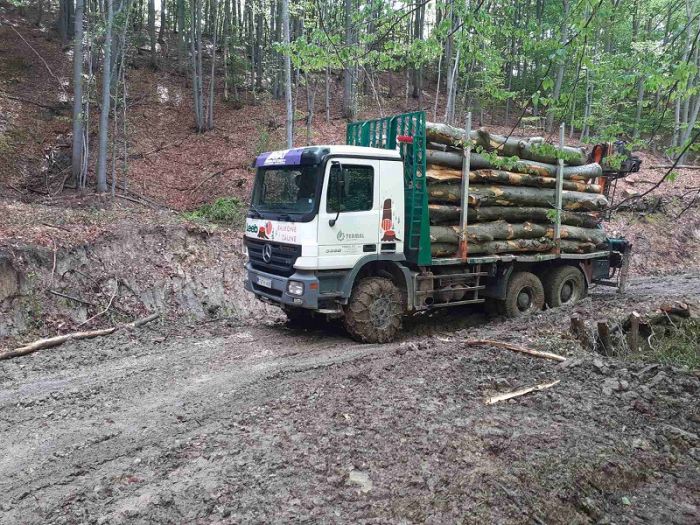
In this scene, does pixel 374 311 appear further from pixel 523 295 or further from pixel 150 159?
pixel 150 159

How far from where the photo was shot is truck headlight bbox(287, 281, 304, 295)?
686 cm

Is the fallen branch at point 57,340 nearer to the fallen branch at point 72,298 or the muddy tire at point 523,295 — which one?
the fallen branch at point 72,298

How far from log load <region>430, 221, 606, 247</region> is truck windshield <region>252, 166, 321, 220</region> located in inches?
83.0

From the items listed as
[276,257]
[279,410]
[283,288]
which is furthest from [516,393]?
[276,257]

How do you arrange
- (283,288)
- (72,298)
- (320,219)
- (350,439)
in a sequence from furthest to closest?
(72,298) < (283,288) < (320,219) < (350,439)

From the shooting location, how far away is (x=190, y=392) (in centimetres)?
554

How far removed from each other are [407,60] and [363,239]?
8.55 ft

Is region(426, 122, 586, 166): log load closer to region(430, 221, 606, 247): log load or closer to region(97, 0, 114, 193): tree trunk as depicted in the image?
region(430, 221, 606, 247): log load

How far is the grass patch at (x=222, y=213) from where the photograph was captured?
43.6 feet

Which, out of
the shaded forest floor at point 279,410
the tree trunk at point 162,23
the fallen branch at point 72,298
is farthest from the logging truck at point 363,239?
the tree trunk at point 162,23

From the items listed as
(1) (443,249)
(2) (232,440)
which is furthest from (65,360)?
(1) (443,249)

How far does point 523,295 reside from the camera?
31.3 ft

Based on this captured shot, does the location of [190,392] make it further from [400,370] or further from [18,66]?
[18,66]

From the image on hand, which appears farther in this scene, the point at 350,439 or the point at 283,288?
the point at 283,288
